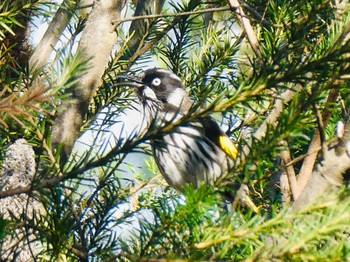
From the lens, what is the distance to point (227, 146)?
2.53 meters

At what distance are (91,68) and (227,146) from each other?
0.88 meters

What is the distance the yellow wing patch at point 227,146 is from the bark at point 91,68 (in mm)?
759

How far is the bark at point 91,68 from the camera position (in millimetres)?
1778

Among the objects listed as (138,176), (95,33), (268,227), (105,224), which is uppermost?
(95,33)

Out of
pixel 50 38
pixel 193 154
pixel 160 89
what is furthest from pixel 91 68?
pixel 160 89

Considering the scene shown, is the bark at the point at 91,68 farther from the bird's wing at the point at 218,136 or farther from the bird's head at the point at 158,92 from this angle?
the bird's head at the point at 158,92

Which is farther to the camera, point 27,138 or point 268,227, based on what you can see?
point 27,138

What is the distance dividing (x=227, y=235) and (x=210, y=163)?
155cm

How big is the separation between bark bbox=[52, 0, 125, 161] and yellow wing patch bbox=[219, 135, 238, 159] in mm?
759

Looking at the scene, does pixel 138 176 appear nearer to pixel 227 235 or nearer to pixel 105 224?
pixel 105 224

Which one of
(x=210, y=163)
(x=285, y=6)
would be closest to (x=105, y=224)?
(x=285, y=6)

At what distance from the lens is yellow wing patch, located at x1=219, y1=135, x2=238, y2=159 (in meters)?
2.51

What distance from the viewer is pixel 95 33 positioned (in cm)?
189

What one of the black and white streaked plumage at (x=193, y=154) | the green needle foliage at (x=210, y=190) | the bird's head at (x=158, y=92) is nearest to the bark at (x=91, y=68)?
the green needle foliage at (x=210, y=190)
